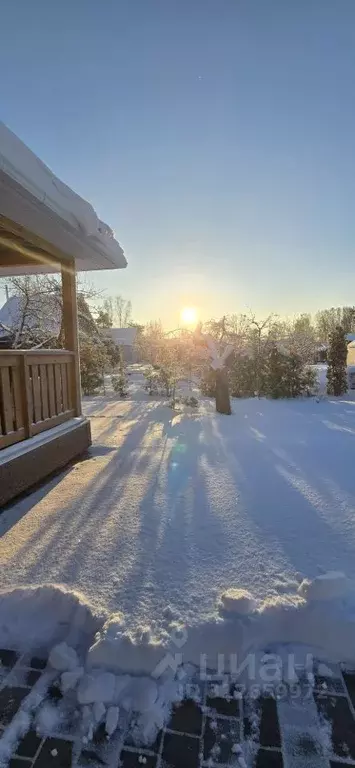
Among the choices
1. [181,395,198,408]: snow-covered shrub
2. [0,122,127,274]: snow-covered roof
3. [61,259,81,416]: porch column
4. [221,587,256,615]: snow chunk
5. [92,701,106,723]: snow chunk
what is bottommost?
[92,701,106,723]: snow chunk

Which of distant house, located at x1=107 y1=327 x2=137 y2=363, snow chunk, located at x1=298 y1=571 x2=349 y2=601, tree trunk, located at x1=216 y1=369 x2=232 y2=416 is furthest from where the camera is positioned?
distant house, located at x1=107 y1=327 x2=137 y2=363

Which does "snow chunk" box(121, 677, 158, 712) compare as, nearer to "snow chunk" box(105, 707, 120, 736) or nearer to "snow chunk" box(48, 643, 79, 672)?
"snow chunk" box(105, 707, 120, 736)

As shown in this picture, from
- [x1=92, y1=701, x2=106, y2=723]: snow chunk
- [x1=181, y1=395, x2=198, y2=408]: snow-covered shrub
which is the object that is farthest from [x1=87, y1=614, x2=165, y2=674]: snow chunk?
[x1=181, y1=395, x2=198, y2=408]: snow-covered shrub

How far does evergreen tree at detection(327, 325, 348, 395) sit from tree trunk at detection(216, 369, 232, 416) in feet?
13.1

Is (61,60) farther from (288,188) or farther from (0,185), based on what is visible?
(288,188)

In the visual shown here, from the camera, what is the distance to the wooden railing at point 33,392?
9.66 feet

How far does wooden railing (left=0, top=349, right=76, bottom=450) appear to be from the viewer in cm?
295

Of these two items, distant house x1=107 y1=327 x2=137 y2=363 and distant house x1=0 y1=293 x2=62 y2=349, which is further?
distant house x1=107 y1=327 x2=137 y2=363

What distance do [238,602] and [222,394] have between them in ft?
17.1

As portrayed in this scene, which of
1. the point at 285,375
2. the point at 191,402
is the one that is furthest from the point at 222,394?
the point at 285,375

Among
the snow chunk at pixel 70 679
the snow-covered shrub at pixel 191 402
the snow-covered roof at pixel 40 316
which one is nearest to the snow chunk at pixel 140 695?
the snow chunk at pixel 70 679

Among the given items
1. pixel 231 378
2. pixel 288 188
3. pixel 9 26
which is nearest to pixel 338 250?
pixel 288 188

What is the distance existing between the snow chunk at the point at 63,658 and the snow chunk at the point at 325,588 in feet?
3.34

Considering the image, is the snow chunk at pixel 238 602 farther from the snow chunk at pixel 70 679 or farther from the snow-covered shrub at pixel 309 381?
the snow-covered shrub at pixel 309 381
